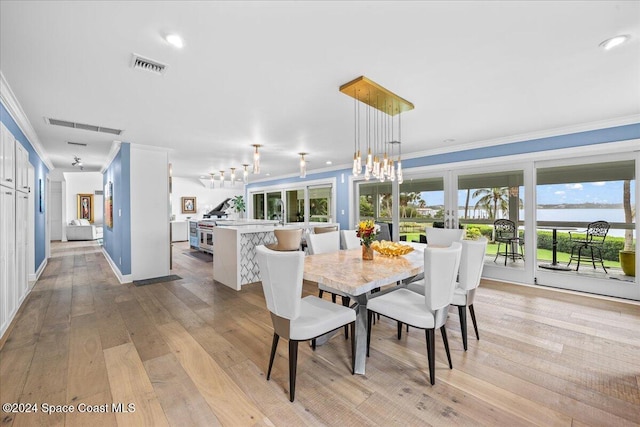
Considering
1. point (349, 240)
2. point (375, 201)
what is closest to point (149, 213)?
point (349, 240)

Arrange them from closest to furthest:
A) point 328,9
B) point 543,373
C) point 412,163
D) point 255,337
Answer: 1. point 328,9
2. point 543,373
3. point 255,337
4. point 412,163

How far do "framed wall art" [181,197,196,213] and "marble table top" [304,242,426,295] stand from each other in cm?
1020

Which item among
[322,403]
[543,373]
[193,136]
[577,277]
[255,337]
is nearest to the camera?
[322,403]

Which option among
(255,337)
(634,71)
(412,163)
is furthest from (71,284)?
(634,71)

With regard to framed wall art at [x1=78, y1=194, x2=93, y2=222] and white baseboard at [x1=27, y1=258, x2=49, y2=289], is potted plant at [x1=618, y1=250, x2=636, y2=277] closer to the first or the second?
white baseboard at [x1=27, y1=258, x2=49, y2=289]

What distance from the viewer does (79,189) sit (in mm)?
11148

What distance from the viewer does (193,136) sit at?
448 cm

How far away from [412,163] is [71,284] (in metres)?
6.57

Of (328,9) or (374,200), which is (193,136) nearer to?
(328,9)

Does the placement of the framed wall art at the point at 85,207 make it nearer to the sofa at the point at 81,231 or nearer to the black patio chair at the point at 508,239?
the sofa at the point at 81,231

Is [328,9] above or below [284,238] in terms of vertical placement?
above

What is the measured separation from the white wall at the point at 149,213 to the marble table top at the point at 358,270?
363 cm

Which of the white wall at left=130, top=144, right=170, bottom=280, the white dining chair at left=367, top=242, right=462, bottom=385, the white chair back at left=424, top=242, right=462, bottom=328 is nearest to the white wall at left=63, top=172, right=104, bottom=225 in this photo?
the white wall at left=130, top=144, right=170, bottom=280

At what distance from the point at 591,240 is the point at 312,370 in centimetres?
455
